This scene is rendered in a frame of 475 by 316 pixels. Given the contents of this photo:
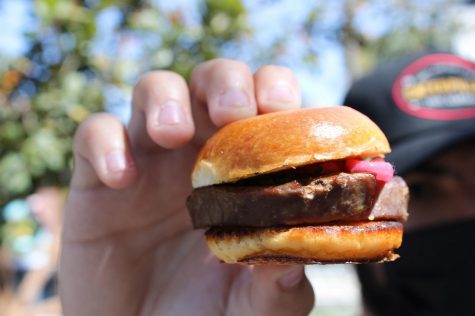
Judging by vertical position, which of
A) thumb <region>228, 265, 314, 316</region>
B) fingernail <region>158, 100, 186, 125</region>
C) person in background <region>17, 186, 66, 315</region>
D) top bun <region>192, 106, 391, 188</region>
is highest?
fingernail <region>158, 100, 186, 125</region>

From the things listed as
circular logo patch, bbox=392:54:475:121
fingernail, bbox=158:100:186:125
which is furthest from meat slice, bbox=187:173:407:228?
circular logo patch, bbox=392:54:475:121

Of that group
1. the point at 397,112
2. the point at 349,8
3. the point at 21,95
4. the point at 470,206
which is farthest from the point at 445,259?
the point at 349,8

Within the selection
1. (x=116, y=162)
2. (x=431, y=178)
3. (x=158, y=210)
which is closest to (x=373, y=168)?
(x=116, y=162)

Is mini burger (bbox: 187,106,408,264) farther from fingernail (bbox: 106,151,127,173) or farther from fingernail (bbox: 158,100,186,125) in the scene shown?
fingernail (bbox: 106,151,127,173)

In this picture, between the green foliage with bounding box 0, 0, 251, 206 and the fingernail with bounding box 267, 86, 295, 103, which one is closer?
the fingernail with bounding box 267, 86, 295, 103

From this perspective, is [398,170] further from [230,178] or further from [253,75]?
[230,178]

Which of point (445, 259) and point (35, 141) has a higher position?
point (35, 141)

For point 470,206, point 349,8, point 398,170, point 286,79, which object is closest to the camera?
point 286,79
